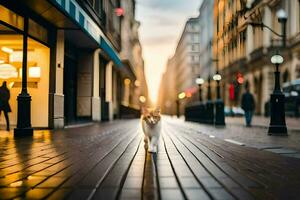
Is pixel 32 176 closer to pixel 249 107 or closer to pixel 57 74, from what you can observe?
pixel 57 74

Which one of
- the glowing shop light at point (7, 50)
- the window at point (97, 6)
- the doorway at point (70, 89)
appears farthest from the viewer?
the window at point (97, 6)

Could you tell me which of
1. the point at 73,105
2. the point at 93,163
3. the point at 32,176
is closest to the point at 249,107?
the point at 73,105

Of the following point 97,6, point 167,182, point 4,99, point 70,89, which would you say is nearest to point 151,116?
point 167,182

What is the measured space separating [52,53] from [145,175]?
1070cm

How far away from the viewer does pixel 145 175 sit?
4703mm

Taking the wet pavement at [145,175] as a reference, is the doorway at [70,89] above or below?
above

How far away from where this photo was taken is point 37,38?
1279cm

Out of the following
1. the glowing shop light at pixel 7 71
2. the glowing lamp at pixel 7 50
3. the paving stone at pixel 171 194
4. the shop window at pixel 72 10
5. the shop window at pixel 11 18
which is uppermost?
the shop window at pixel 72 10

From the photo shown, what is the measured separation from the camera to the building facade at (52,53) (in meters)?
11.4

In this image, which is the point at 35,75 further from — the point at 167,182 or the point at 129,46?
the point at 129,46

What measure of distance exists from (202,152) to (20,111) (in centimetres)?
548

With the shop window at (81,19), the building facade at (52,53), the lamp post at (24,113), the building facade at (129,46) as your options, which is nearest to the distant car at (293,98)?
the building facade at (129,46)

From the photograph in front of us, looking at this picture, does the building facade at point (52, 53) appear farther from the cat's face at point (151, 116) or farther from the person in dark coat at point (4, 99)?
the cat's face at point (151, 116)

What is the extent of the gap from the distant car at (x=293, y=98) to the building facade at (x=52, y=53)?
58.7 feet
